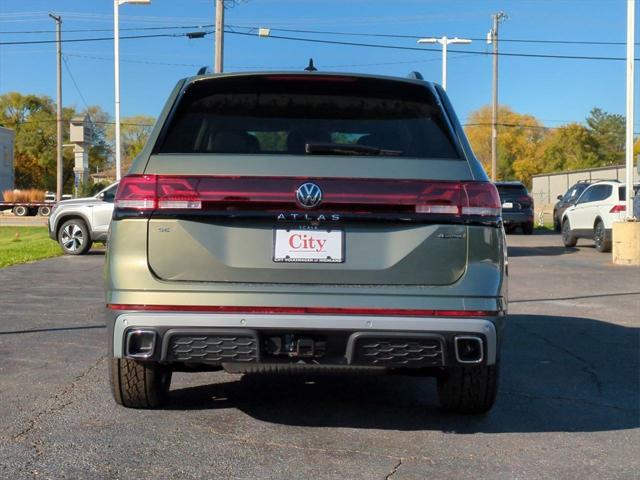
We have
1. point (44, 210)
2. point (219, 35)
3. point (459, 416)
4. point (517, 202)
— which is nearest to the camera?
point (459, 416)

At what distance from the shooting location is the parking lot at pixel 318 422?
13.0 feet

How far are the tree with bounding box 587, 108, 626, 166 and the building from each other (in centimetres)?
6176

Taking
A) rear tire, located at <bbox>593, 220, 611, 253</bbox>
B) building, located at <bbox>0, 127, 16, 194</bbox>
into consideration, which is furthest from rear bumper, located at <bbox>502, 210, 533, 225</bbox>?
building, located at <bbox>0, 127, 16, 194</bbox>

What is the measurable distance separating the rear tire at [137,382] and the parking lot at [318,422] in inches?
3.7

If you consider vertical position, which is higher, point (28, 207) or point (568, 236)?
point (28, 207)

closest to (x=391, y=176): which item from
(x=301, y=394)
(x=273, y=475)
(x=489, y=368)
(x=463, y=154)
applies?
(x=463, y=154)

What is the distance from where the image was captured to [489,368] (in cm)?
448

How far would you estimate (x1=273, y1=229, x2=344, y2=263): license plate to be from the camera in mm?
3947

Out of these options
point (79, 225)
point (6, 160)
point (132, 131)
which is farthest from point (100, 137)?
point (79, 225)

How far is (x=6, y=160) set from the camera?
193 feet

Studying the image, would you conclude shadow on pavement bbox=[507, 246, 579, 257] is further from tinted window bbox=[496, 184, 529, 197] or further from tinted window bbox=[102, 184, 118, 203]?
tinted window bbox=[102, 184, 118, 203]

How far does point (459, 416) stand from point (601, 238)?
15.6 meters

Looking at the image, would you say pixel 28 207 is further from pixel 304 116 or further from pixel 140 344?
pixel 140 344

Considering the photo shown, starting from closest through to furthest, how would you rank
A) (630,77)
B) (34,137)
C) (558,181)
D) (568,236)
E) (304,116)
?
(304,116) → (630,77) → (568,236) → (558,181) → (34,137)
